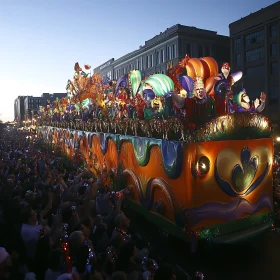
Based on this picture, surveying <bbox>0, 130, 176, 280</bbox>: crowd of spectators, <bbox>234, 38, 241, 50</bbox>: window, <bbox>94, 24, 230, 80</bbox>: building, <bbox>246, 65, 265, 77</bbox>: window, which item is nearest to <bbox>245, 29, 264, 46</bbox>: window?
<bbox>234, 38, 241, 50</bbox>: window

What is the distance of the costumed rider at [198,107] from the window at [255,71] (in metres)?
35.1

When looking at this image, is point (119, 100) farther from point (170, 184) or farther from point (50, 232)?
point (50, 232)

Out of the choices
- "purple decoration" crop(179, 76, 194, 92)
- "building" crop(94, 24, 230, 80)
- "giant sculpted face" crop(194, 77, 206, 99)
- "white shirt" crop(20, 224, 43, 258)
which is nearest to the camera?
"white shirt" crop(20, 224, 43, 258)

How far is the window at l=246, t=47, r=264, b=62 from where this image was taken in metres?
38.3

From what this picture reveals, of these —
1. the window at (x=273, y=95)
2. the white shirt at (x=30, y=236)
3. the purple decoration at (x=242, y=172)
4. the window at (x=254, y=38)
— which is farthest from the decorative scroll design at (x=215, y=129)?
the window at (x=254, y=38)

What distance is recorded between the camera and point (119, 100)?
39.1ft

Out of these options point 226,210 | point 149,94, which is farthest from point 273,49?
point 226,210

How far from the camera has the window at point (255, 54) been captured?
38344 millimetres

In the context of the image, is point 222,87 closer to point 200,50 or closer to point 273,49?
point 273,49

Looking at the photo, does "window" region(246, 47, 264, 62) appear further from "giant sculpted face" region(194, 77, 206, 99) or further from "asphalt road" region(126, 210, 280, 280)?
"asphalt road" region(126, 210, 280, 280)

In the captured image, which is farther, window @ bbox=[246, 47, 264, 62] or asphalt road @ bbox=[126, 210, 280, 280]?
window @ bbox=[246, 47, 264, 62]

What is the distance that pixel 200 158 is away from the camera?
259 inches

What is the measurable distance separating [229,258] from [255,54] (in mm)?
37969

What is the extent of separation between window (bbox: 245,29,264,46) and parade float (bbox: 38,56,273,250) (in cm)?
3427
